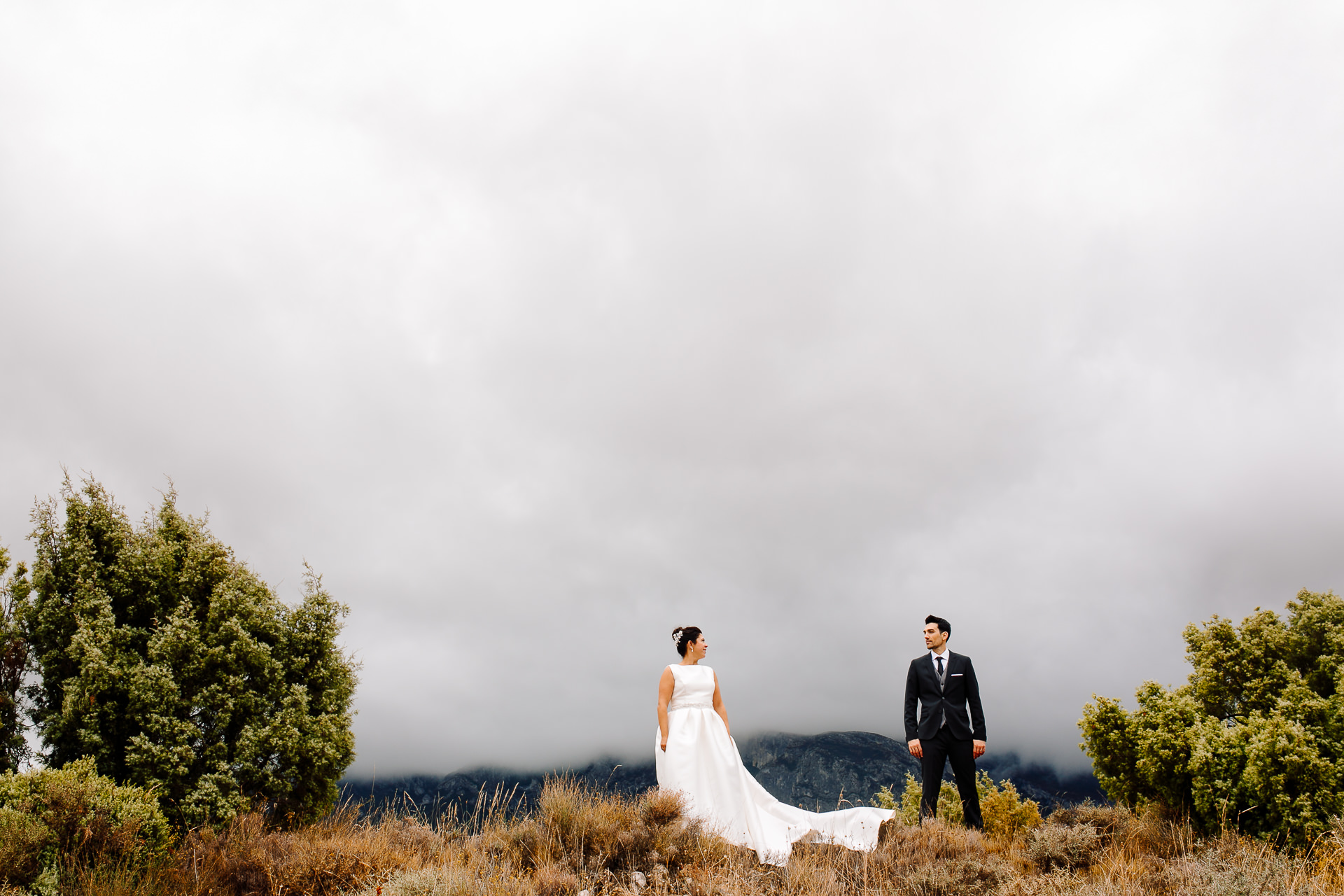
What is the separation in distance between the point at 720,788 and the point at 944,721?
10.6ft

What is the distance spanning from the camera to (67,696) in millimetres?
9320

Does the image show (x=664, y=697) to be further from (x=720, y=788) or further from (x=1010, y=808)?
(x=1010, y=808)

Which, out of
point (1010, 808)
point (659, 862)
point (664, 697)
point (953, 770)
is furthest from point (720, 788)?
point (1010, 808)

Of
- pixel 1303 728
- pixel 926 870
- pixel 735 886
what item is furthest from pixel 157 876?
pixel 1303 728

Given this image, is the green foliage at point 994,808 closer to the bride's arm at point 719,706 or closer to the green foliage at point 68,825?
the bride's arm at point 719,706

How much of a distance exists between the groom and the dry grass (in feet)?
2.90

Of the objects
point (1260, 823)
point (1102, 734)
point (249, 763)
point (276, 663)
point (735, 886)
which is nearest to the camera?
point (735, 886)

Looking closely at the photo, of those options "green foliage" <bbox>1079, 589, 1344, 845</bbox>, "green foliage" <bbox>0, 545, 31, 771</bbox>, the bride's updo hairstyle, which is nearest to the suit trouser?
"green foliage" <bbox>1079, 589, 1344, 845</bbox>

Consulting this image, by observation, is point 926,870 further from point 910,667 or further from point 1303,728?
point 1303,728

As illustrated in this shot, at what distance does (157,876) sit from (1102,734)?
10.7 m

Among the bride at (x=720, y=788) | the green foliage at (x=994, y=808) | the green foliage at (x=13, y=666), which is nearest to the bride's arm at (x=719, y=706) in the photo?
the bride at (x=720, y=788)

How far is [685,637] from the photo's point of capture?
9.71 m

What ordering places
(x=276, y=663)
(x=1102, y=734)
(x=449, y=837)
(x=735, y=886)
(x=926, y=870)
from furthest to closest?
(x=276, y=663) → (x=1102, y=734) → (x=449, y=837) → (x=926, y=870) → (x=735, y=886)

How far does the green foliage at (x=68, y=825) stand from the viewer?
663 cm
